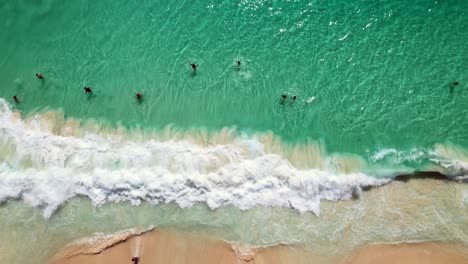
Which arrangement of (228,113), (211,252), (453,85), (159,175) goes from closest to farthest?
(211,252) < (159,175) < (453,85) < (228,113)

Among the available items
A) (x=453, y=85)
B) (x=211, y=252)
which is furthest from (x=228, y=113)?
(x=453, y=85)

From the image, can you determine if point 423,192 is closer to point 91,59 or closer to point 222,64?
point 222,64

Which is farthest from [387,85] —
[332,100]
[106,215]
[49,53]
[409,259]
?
[49,53]

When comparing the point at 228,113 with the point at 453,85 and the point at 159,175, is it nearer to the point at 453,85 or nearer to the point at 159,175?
the point at 159,175

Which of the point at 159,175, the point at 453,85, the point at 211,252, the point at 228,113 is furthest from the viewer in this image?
the point at 228,113

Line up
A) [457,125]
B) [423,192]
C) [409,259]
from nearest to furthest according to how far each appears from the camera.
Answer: [409,259], [423,192], [457,125]

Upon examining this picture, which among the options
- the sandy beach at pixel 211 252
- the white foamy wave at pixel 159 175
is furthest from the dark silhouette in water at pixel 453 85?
the sandy beach at pixel 211 252
